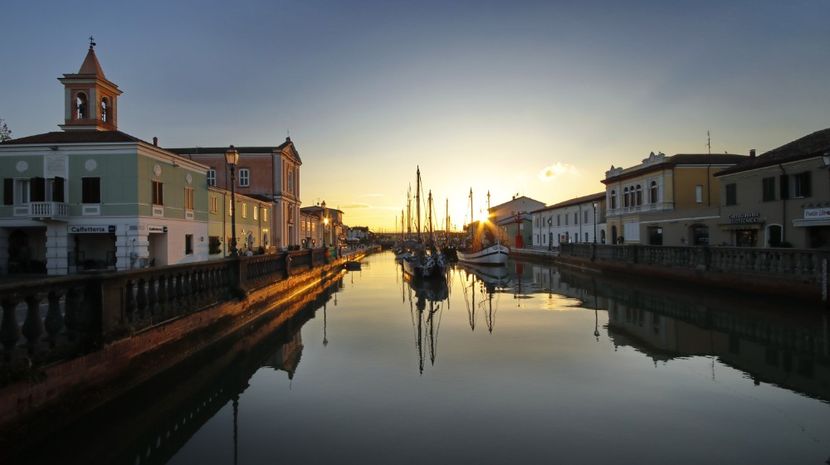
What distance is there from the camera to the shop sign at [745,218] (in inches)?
1123

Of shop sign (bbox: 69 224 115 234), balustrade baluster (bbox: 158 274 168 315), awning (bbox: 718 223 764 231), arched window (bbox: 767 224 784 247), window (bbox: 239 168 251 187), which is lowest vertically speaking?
balustrade baluster (bbox: 158 274 168 315)

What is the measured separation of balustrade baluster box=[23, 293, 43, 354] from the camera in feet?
21.0

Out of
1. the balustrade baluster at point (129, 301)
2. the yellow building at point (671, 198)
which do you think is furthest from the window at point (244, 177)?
the balustrade baluster at point (129, 301)

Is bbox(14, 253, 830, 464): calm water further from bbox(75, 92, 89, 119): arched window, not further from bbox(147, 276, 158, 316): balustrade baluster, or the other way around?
bbox(75, 92, 89, 119): arched window

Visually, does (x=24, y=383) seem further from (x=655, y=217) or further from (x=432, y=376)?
(x=655, y=217)

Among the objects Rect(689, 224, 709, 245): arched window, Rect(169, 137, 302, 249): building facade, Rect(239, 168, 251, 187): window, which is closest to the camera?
Rect(689, 224, 709, 245): arched window

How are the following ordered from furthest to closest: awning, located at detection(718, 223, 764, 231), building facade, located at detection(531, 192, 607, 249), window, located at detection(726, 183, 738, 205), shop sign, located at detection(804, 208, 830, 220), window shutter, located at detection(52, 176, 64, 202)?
building facade, located at detection(531, 192, 607, 249) → window, located at detection(726, 183, 738, 205) → awning, located at detection(718, 223, 764, 231) → window shutter, located at detection(52, 176, 64, 202) → shop sign, located at detection(804, 208, 830, 220)

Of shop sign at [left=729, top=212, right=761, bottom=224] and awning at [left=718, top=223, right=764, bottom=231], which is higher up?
shop sign at [left=729, top=212, right=761, bottom=224]

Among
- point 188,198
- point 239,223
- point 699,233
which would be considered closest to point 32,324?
point 188,198

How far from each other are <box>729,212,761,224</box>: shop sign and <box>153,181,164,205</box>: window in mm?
33769

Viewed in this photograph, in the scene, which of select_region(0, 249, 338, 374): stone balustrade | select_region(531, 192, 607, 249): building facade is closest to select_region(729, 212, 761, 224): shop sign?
select_region(531, 192, 607, 249): building facade

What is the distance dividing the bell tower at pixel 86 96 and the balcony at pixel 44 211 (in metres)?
7.39

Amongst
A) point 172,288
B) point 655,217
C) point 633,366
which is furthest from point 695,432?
point 655,217

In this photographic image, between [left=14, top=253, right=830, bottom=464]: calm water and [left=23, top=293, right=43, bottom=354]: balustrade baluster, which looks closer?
[left=23, top=293, right=43, bottom=354]: balustrade baluster
